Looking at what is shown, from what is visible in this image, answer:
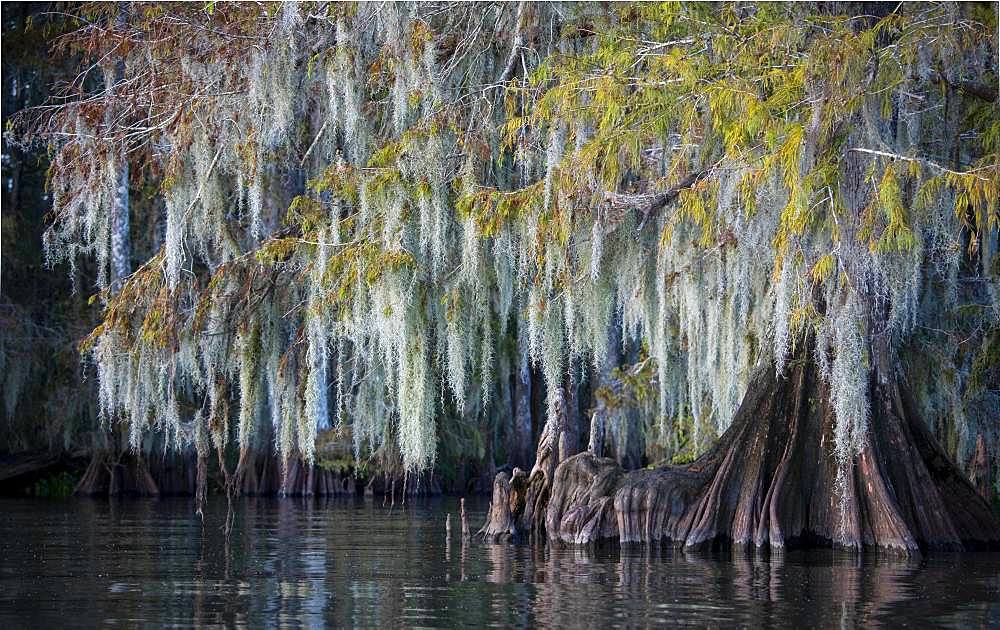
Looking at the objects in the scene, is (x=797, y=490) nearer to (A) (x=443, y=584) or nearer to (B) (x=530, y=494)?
(B) (x=530, y=494)

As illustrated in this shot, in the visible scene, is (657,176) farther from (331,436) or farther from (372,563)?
A: (331,436)

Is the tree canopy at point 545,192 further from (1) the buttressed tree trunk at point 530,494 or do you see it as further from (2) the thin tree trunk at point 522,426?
(2) the thin tree trunk at point 522,426

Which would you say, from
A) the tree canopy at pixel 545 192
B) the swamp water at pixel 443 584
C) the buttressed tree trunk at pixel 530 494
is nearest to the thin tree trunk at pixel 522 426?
the tree canopy at pixel 545 192

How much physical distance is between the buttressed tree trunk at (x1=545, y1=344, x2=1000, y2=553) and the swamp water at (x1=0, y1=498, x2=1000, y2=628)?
1.22ft

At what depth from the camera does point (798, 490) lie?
12055 mm

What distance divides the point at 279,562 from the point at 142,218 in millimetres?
12706

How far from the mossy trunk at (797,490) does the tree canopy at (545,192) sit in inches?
13.3

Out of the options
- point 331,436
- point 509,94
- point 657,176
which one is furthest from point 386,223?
point 331,436

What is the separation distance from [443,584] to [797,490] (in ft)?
11.7

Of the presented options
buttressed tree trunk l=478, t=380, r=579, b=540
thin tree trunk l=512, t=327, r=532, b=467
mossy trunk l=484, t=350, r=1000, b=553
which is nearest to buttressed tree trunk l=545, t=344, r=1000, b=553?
mossy trunk l=484, t=350, r=1000, b=553

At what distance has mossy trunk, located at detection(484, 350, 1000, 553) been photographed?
11648 millimetres

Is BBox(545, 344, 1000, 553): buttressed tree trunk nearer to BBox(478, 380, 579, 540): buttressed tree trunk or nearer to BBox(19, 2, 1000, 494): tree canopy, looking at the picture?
BBox(19, 2, 1000, 494): tree canopy

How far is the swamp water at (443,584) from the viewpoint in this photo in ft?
26.7

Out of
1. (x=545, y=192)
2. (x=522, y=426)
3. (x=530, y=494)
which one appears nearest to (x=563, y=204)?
(x=545, y=192)
